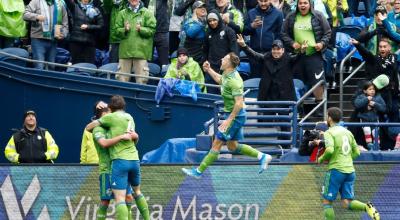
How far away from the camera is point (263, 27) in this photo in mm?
27219

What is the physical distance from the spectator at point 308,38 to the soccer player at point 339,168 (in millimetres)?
4375

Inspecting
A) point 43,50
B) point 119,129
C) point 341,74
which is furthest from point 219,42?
point 119,129

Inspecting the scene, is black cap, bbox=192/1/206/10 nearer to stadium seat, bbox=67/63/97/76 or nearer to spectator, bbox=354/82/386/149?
stadium seat, bbox=67/63/97/76

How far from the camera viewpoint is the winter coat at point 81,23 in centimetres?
2786

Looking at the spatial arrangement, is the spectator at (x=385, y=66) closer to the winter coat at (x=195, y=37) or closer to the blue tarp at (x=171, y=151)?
the winter coat at (x=195, y=37)

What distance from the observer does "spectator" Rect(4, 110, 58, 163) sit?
24.4 m

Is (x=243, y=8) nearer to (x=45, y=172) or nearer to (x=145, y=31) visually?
(x=145, y=31)

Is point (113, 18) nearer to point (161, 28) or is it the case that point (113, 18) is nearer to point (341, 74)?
point (161, 28)

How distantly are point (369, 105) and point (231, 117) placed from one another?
11.4 ft

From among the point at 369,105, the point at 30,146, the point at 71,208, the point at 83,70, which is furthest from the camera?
the point at 83,70

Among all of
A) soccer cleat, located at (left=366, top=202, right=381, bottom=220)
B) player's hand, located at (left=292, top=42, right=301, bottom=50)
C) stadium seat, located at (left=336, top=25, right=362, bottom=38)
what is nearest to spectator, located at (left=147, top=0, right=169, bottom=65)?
player's hand, located at (left=292, top=42, right=301, bottom=50)

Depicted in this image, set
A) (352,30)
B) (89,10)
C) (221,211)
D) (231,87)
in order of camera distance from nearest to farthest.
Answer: (231,87)
(221,211)
(89,10)
(352,30)

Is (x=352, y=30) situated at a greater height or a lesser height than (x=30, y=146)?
greater

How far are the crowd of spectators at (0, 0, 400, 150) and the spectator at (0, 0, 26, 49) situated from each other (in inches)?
0.9
